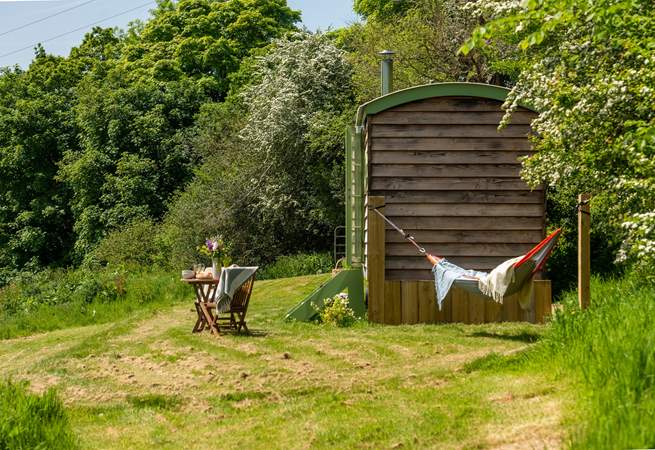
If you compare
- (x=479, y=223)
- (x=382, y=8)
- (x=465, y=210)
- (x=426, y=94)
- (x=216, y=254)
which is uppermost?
(x=382, y=8)

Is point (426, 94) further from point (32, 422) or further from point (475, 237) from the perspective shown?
point (32, 422)

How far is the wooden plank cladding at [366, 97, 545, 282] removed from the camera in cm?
1196

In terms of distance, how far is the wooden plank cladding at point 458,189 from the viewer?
39.2ft

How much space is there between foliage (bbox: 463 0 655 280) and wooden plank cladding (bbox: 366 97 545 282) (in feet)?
4.84

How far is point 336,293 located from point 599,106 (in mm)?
5169

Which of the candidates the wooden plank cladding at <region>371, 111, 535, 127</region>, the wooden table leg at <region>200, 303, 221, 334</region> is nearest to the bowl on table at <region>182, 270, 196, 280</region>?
the wooden table leg at <region>200, 303, 221, 334</region>

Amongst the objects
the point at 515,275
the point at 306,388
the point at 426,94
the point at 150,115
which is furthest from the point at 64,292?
the point at 150,115

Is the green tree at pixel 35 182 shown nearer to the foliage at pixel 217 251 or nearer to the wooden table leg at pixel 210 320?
the foliage at pixel 217 251

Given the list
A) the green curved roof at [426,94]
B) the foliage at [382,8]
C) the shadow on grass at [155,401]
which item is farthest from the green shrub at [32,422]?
the foliage at [382,8]

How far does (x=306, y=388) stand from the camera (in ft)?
24.9

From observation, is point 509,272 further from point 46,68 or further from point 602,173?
point 46,68

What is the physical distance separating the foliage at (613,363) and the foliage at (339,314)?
4.73 metres

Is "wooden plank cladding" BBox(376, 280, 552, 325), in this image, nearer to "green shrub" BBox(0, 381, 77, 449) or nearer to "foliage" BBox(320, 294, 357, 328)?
"foliage" BBox(320, 294, 357, 328)

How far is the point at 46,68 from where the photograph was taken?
35.7 m
